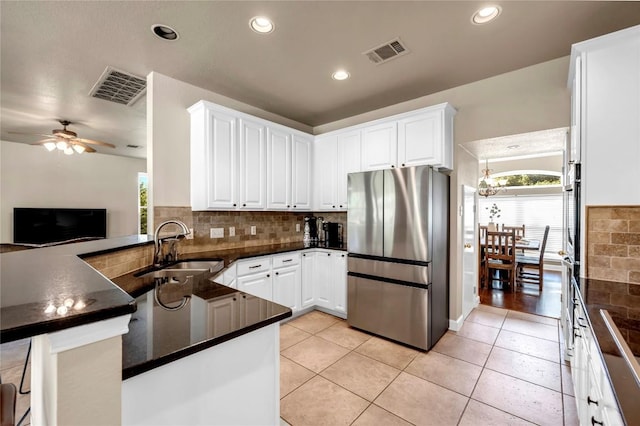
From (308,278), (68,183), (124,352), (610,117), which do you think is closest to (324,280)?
(308,278)

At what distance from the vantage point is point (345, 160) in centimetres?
367

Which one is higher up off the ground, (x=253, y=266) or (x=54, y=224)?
(x=54, y=224)

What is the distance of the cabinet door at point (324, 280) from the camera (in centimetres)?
351

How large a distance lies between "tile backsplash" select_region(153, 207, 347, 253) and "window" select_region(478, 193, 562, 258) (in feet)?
18.0

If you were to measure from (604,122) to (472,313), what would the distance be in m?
2.68

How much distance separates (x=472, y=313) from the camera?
143 inches

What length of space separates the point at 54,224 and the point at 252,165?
5.23m

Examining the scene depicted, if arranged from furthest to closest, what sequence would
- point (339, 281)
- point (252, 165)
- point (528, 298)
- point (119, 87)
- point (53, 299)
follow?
point (528, 298), point (339, 281), point (252, 165), point (119, 87), point (53, 299)

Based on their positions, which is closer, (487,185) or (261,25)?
(261,25)

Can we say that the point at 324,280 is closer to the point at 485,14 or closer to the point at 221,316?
the point at 221,316

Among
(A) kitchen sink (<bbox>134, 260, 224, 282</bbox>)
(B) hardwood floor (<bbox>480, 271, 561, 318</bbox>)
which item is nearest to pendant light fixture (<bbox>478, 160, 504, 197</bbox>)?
(B) hardwood floor (<bbox>480, 271, 561, 318</bbox>)

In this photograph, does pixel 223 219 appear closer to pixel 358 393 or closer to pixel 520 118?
pixel 358 393

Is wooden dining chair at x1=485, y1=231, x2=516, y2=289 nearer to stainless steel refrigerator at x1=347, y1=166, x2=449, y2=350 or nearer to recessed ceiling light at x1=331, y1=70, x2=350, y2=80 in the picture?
stainless steel refrigerator at x1=347, y1=166, x2=449, y2=350

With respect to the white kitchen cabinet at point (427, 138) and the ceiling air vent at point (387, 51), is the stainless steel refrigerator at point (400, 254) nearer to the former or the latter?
the white kitchen cabinet at point (427, 138)
